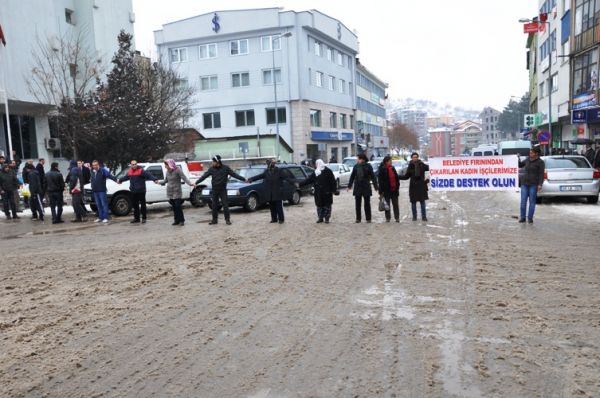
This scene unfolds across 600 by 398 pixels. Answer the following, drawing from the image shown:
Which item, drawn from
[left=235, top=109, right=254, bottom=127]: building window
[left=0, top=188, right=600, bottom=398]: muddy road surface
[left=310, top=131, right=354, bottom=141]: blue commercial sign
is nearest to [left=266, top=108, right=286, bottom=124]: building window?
[left=235, top=109, right=254, bottom=127]: building window

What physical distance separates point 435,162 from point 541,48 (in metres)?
43.4

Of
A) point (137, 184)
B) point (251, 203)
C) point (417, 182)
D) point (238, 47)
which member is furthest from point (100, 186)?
point (238, 47)

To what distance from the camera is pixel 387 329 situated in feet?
16.5

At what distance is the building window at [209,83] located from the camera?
52125 mm

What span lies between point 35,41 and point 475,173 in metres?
23.1

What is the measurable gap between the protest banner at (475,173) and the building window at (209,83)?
133 ft

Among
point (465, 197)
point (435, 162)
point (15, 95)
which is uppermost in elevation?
point (15, 95)

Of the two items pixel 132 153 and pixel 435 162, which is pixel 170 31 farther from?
pixel 435 162

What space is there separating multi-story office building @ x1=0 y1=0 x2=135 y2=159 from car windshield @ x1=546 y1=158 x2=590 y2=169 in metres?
22.2

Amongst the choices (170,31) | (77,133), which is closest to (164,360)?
(77,133)

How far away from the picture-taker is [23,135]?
1113 inches

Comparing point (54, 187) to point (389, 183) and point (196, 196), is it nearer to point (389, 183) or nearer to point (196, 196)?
point (196, 196)

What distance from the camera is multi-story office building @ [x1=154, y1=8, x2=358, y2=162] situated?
4925 centimetres

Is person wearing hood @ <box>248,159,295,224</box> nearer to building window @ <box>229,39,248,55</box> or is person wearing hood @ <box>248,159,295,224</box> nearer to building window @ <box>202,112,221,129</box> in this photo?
building window @ <box>229,39,248,55</box>
